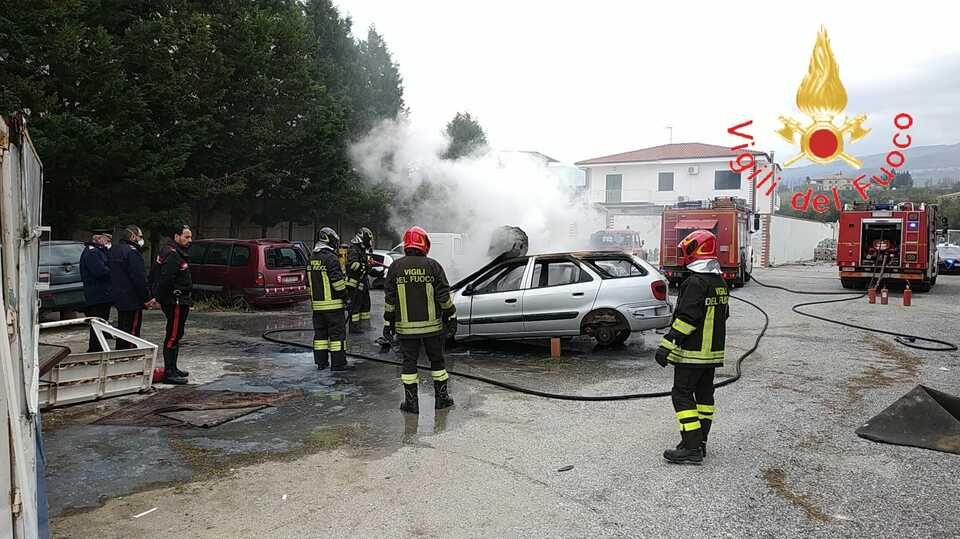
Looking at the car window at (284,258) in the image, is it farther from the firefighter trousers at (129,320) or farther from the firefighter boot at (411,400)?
the firefighter boot at (411,400)

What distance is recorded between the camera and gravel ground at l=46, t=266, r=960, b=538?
385 centimetres

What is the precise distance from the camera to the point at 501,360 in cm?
893

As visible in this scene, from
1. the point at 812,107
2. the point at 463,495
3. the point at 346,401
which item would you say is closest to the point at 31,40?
the point at 346,401

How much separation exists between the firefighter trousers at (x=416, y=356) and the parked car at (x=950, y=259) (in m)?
28.5

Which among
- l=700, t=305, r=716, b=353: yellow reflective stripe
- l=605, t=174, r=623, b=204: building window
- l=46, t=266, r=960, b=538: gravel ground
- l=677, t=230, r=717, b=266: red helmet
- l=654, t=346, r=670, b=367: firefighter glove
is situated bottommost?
l=46, t=266, r=960, b=538: gravel ground

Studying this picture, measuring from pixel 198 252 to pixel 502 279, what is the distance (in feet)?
26.6

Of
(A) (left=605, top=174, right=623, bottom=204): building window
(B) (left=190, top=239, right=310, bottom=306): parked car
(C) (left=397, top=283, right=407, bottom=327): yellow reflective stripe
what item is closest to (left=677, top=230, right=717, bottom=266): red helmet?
(C) (left=397, top=283, right=407, bottom=327): yellow reflective stripe

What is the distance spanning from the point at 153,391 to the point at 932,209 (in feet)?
68.5

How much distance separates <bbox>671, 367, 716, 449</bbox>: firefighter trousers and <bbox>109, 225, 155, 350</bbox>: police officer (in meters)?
6.09

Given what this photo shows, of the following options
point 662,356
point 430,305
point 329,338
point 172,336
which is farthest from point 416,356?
point 172,336

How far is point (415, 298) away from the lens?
619 centimetres

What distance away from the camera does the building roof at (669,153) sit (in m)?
42.8

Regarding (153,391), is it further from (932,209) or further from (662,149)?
(662,149)

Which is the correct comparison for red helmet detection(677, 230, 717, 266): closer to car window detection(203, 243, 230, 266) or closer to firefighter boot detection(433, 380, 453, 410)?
firefighter boot detection(433, 380, 453, 410)
